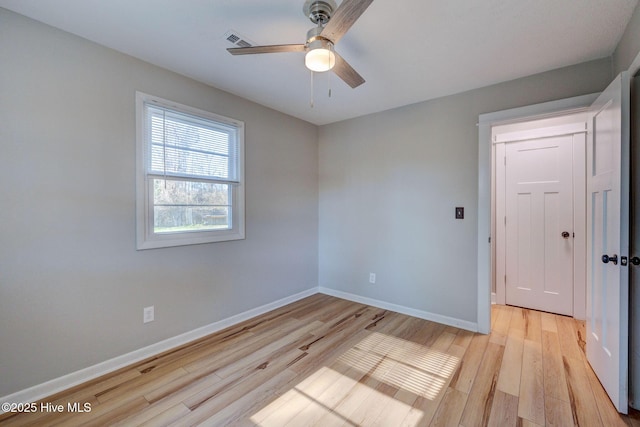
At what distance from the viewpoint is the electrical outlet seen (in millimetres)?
2205

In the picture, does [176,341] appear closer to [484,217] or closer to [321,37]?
[321,37]

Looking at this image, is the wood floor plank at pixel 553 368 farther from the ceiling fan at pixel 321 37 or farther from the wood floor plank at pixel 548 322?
the ceiling fan at pixel 321 37

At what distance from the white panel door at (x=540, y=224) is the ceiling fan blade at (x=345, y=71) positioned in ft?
8.61

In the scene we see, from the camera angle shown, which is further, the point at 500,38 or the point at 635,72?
the point at 500,38

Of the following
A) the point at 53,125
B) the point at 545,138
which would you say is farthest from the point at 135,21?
the point at 545,138

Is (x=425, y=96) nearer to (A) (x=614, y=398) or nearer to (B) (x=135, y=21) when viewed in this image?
(B) (x=135, y=21)

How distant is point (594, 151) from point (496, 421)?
2033 mm

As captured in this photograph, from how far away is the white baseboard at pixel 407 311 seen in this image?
2.75 m

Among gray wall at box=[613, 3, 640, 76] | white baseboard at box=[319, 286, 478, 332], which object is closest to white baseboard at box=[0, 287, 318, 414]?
white baseboard at box=[319, 286, 478, 332]

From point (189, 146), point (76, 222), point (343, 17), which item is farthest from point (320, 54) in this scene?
point (76, 222)

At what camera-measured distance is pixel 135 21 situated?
5.72 feet

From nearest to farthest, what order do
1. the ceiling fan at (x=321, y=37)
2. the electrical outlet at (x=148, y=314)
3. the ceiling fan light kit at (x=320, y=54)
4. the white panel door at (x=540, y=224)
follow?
the ceiling fan at (x=321, y=37), the ceiling fan light kit at (x=320, y=54), the electrical outlet at (x=148, y=314), the white panel door at (x=540, y=224)

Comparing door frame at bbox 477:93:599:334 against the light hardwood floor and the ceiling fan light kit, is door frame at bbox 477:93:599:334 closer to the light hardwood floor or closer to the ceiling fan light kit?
the light hardwood floor

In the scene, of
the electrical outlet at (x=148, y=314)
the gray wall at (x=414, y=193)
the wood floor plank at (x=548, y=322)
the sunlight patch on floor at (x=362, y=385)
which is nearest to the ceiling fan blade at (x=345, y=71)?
the gray wall at (x=414, y=193)
